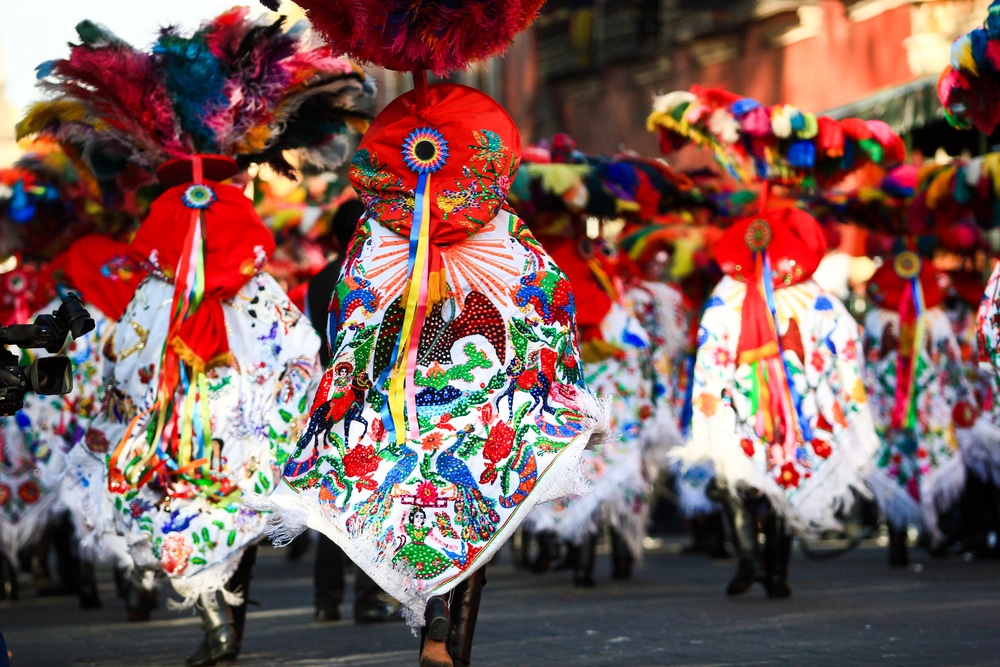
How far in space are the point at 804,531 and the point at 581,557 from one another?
1868 millimetres

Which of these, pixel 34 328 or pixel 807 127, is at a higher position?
pixel 807 127

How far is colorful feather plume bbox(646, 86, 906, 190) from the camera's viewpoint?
364 inches

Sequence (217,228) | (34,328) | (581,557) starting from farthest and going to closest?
(581,557) → (217,228) → (34,328)

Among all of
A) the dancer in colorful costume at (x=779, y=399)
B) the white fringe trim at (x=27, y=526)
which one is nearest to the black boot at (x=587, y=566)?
the dancer in colorful costume at (x=779, y=399)

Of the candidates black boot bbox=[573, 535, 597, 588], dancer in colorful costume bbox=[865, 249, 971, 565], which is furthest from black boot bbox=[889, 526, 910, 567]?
black boot bbox=[573, 535, 597, 588]

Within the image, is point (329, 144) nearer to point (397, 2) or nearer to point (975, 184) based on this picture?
point (397, 2)

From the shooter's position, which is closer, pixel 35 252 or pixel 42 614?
pixel 42 614

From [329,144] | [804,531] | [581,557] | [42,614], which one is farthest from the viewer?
[581,557]

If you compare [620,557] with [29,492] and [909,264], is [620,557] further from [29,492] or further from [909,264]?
[29,492]

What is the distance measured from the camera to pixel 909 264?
451 inches

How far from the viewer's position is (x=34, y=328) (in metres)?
4.77

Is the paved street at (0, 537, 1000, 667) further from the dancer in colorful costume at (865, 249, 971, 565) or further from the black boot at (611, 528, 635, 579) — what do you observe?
the dancer in colorful costume at (865, 249, 971, 565)

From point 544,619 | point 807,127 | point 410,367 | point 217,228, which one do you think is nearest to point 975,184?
point 807,127

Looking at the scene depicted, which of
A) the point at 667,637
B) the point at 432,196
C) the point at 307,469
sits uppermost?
the point at 432,196
